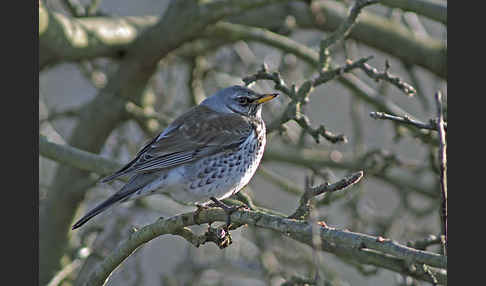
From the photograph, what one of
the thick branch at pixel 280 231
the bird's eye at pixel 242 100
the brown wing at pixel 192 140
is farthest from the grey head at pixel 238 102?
the thick branch at pixel 280 231

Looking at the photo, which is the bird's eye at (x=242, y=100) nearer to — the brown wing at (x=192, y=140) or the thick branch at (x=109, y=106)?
the brown wing at (x=192, y=140)

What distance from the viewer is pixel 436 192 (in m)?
5.62

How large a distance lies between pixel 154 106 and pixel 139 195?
273cm

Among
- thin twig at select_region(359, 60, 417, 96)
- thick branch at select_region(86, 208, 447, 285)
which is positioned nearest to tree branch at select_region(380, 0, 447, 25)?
thin twig at select_region(359, 60, 417, 96)

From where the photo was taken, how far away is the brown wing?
4.04m

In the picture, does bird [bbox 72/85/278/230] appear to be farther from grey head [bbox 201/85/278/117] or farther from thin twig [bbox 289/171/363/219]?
thin twig [bbox 289/171/363/219]

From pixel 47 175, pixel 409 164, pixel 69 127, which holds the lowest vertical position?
pixel 69 127

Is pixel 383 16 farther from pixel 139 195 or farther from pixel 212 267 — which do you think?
pixel 139 195

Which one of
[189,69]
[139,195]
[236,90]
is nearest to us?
[139,195]

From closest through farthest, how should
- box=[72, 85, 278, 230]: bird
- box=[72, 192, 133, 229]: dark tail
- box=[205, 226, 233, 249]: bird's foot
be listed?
box=[205, 226, 233, 249]: bird's foot, box=[72, 192, 133, 229]: dark tail, box=[72, 85, 278, 230]: bird

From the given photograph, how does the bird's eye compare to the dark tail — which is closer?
the dark tail

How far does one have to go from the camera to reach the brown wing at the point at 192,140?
13.2 ft

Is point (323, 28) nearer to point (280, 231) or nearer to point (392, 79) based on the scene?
point (392, 79)

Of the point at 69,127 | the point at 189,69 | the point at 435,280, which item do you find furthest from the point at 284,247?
the point at 69,127
